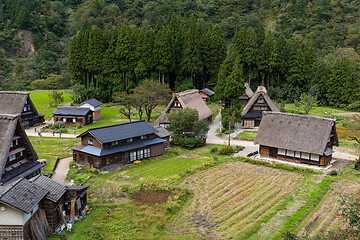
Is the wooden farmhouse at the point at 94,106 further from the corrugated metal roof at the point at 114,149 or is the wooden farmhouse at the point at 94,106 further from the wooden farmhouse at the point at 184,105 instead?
the corrugated metal roof at the point at 114,149

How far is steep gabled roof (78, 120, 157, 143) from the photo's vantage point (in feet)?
104

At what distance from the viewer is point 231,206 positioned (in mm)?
23484

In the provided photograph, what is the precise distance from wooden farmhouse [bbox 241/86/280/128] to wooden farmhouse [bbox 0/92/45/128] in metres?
28.2

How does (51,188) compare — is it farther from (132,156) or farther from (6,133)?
(132,156)

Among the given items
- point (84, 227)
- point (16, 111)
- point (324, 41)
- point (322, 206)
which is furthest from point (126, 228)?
point (324, 41)

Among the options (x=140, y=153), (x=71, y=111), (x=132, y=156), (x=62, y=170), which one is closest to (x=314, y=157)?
(x=140, y=153)

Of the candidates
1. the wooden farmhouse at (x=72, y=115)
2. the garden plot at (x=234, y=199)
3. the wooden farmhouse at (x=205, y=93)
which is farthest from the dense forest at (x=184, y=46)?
the garden plot at (x=234, y=199)

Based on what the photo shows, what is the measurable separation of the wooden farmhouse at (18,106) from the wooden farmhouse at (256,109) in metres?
28.2

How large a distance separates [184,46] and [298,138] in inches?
1316

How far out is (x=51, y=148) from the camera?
36906mm

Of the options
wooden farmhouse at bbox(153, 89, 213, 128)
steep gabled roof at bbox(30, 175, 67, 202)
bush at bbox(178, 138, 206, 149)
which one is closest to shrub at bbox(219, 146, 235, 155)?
bush at bbox(178, 138, 206, 149)

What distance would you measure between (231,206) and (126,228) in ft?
23.9

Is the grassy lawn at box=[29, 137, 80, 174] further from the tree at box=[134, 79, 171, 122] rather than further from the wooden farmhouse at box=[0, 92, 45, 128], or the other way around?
the tree at box=[134, 79, 171, 122]

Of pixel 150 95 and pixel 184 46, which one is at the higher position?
pixel 184 46
